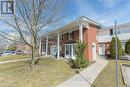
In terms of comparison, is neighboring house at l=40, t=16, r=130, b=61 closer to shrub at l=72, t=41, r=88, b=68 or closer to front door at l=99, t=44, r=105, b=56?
front door at l=99, t=44, r=105, b=56

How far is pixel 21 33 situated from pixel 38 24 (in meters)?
2.08

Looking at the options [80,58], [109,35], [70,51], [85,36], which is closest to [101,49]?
[109,35]

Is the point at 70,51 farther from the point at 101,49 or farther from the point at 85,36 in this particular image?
the point at 101,49

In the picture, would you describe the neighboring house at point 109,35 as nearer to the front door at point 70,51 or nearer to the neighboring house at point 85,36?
the neighboring house at point 85,36

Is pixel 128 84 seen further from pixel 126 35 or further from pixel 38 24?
pixel 126 35

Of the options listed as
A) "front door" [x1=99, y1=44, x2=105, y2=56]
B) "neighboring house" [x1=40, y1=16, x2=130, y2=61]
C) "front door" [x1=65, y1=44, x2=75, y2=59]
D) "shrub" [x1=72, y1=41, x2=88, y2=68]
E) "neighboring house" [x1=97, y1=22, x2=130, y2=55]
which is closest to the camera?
"shrub" [x1=72, y1=41, x2=88, y2=68]

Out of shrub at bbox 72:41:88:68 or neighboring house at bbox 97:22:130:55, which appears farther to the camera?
neighboring house at bbox 97:22:130:55

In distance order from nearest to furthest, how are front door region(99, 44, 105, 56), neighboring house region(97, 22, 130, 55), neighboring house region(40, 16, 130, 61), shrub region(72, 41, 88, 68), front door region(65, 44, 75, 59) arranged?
shrub region(72, 41, 88, 68) < neighboring house region(40, 16, 130, 61) < front door region(65, 44, 75, 59) < neighboring house region(97, 22, 130, 55) < front door region(99, 44, 105, 56)

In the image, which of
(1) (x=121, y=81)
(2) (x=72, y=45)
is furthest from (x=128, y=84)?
(2) (x=72, y=45)

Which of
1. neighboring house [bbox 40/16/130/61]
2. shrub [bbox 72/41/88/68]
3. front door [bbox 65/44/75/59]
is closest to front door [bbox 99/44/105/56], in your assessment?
neighboring house [bbox 40/16/130/61]

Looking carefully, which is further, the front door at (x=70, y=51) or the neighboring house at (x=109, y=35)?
the neighboring house at (x=109, y=35)

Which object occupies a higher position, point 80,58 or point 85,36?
point 85,36

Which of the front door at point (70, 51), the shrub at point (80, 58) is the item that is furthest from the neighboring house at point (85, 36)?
the shrub at point (80, 58)

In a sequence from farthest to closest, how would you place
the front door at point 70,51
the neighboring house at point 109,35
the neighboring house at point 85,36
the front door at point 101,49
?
the front door at point 101,49
the neighboring house at point 109,35
the front door at point 70,51
the neighboring house at point 85,36
